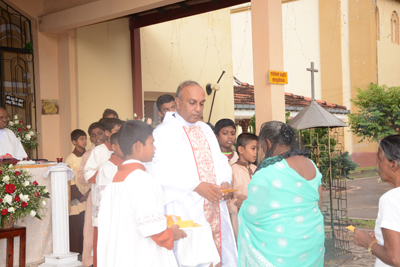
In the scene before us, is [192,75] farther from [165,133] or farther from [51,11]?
[165,133]

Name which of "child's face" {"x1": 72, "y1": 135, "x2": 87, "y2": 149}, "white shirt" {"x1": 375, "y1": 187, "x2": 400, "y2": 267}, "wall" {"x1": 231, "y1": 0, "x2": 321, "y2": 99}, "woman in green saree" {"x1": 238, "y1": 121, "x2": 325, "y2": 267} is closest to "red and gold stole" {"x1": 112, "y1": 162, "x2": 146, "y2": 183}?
"woman in green saree" {"x1": 238, "y1": 121, "x2": 325, "y2": 267}

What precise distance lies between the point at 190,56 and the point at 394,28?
1223 cm

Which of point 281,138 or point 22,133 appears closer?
point 281,138

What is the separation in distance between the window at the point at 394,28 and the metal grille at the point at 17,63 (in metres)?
16.0

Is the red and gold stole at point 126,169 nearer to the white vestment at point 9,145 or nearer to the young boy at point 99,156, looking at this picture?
the young boy at point 99,156

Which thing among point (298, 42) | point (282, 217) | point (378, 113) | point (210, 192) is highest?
point (298, 42)

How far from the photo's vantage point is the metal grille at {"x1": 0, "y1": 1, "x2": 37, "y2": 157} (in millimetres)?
7863

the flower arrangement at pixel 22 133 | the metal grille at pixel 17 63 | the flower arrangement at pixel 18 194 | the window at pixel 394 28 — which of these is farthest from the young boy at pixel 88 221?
the window at pixel 394 28

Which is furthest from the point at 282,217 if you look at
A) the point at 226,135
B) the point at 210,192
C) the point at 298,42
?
the point at 298,42

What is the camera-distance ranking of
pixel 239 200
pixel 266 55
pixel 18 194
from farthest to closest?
pixel 266 55
pixel 18 194
pixel 239 200

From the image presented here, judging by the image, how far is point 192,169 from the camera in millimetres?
3328

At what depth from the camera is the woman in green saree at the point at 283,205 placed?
2.59 m

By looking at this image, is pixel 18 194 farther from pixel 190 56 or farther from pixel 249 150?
pixel 190 56

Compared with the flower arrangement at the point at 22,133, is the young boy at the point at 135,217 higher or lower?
lower
